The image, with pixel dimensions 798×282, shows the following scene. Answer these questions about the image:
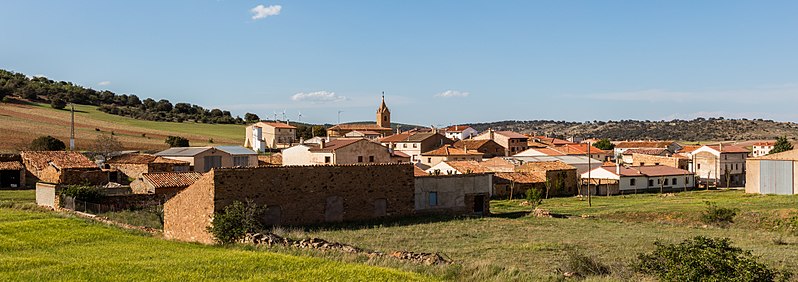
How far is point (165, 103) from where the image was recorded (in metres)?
169

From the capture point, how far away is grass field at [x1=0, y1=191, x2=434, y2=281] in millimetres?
15922

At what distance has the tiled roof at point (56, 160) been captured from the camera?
5209 cm

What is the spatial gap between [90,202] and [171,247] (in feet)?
55.6

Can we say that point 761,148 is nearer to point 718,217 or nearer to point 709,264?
point 718,217

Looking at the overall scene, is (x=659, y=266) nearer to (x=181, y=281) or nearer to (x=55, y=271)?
(x=181, y=281)

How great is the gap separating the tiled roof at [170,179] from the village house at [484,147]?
47692mm

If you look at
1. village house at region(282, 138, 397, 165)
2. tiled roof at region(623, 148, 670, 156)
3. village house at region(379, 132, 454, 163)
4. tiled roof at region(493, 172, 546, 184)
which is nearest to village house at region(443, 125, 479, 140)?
village house at region(379, 132, 454, 163)

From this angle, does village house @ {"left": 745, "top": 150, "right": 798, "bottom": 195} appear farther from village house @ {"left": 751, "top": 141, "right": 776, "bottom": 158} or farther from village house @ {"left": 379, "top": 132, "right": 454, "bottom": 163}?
village house @ {"left": 751, "top": 141, "right": 776, "bottom": 158}

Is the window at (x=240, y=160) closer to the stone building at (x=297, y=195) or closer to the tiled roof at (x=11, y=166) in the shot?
the tiled roof at (x=11, y=166)

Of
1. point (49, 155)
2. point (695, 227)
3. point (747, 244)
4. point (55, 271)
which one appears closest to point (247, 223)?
point (55, 271)

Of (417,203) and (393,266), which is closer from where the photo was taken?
(393,266)

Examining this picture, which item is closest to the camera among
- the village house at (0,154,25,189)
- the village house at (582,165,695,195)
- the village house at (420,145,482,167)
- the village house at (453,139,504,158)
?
the village house at (0,154,25,189)

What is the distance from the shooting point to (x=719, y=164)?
8294 centimetres

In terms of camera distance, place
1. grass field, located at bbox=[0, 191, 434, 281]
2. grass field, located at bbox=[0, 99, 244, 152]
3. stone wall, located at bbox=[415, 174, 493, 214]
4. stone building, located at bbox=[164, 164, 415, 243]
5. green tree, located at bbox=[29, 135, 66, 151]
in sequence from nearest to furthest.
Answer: grass field, located at bbox=[0, 191, 434, 281]
stone building, located at bbox=[164, 164, 415, 243]
stone wall, located at bbox=[415, 174, 493, 214]
green tree, located at bbox=[29, 135, 66, 151]
grass field, located at bbox=[0, 99, 244, 152]
